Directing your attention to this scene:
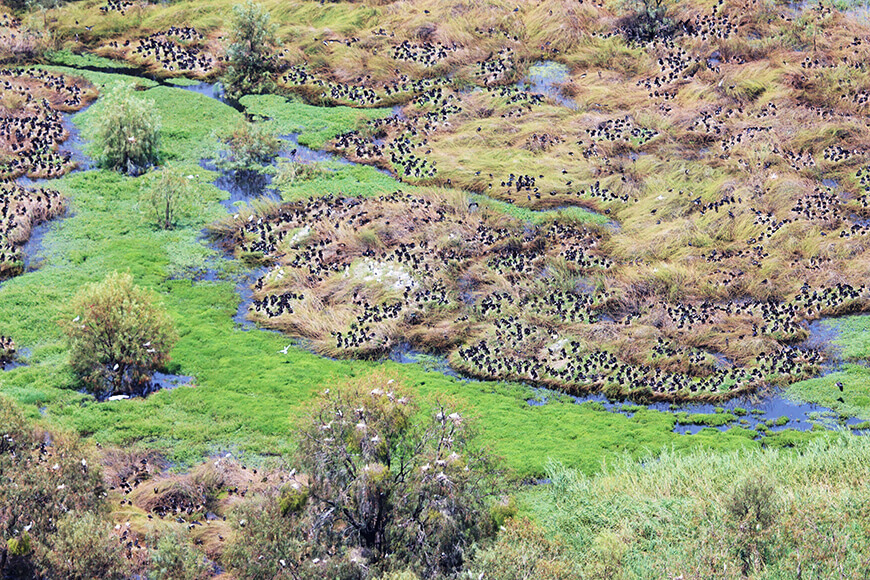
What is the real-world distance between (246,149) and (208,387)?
58.7 ft

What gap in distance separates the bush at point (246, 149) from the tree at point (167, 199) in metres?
4.48

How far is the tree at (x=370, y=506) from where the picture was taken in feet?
112

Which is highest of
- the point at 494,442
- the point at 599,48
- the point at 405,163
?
the point at 599,48

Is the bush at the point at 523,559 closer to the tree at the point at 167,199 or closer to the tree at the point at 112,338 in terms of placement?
the tree at the point at 112,338

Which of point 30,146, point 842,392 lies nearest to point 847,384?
point 842,392

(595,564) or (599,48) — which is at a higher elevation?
(599,48)

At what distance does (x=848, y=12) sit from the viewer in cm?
6788

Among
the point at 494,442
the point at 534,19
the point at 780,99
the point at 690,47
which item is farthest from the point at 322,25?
the point at 494,442

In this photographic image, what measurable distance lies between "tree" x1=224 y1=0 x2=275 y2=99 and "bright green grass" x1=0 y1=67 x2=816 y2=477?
13702mm

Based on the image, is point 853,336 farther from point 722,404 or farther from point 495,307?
point 495,307

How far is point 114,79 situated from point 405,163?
57.6ft

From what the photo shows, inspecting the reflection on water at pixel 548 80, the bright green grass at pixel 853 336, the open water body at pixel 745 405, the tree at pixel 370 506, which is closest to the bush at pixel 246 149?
the open water body at pixel 745 405

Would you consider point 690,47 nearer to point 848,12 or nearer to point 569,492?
point 848,12

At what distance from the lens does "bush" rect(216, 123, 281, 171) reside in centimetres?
5922
